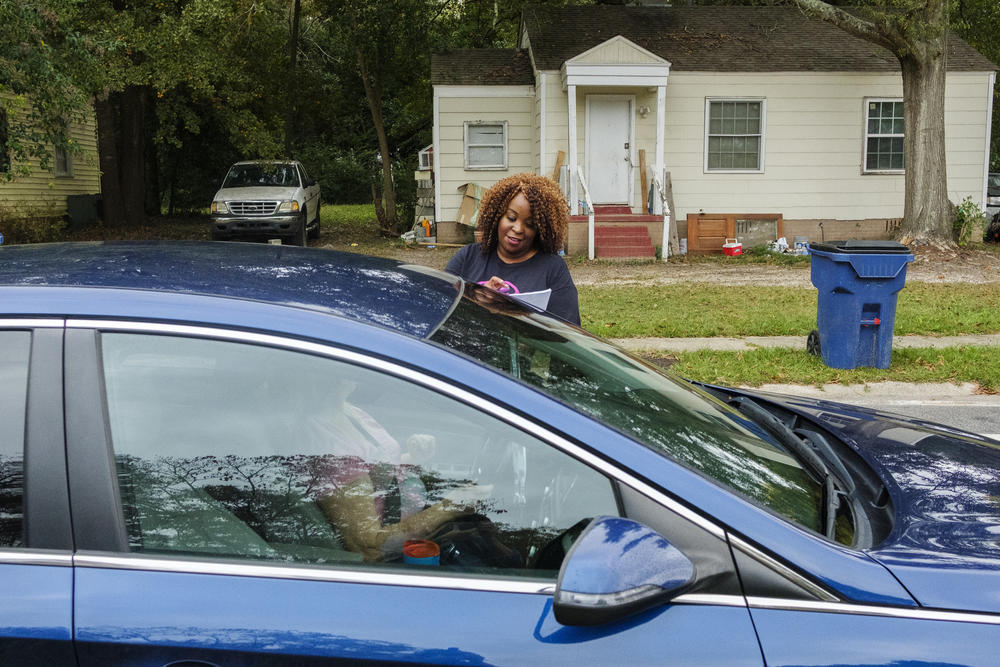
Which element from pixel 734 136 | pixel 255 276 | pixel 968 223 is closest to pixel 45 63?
pixel 734 136

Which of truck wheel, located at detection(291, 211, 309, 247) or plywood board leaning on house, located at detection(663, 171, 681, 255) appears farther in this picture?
truck wheel, located at detection(291, 211, 309, 247)

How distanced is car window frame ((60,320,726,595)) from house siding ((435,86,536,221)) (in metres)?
19.1

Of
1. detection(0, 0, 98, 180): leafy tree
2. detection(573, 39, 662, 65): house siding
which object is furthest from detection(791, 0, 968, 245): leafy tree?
detection(0, 0, 98, 180): leafy tree

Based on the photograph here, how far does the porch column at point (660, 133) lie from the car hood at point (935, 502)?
1680 centimetres

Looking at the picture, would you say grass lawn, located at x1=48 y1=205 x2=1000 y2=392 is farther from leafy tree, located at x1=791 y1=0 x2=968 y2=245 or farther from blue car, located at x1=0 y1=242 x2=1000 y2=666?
blue car, located at x1=0 y1=242 x2=1000 y2=666

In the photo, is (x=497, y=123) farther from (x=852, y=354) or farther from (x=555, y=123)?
(x=852, y=354)

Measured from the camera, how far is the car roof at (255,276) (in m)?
2.10

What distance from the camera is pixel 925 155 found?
18.4 m

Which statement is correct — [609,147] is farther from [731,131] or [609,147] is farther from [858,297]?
[858,297]

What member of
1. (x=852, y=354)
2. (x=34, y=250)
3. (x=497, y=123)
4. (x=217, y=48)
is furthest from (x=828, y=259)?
(x=217, y=48)

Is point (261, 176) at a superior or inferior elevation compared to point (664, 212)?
superior

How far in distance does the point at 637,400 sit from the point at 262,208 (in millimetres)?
18810

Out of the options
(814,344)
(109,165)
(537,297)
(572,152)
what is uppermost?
(109,165)

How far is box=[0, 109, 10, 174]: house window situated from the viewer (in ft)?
60.6
